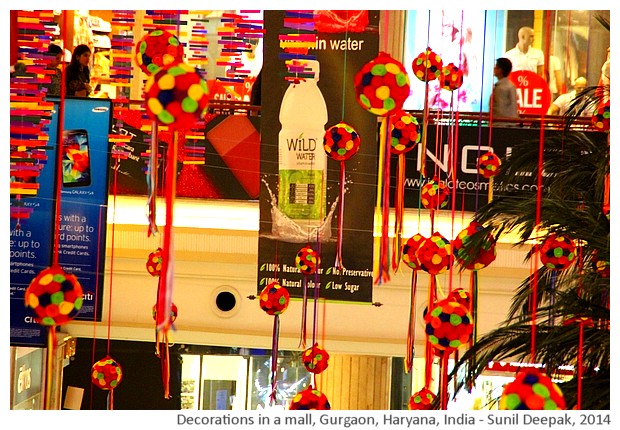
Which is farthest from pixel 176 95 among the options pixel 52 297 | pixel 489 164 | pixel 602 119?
pixel 489 164

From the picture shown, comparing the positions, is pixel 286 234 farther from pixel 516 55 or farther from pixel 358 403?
pixel 516 55

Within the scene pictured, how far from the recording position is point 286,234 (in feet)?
19.2

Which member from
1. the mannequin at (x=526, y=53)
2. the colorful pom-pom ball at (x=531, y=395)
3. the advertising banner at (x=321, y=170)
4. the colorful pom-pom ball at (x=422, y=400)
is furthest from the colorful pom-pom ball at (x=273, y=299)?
the mannequin at (x=526, y=53)

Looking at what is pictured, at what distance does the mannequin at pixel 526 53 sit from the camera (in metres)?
9.62

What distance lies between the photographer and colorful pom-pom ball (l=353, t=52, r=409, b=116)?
312 cm

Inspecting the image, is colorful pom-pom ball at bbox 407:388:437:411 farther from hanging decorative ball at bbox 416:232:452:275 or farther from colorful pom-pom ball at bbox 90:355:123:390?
colorful pom-pom ball at bbox 90:355:123:390

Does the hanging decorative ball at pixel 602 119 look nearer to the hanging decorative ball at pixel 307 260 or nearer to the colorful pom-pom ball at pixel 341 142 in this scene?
the colorful pom-pom ball at pixel 341 142

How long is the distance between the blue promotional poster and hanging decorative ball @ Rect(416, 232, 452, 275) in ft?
8.31

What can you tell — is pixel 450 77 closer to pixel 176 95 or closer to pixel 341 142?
pixel 341 142

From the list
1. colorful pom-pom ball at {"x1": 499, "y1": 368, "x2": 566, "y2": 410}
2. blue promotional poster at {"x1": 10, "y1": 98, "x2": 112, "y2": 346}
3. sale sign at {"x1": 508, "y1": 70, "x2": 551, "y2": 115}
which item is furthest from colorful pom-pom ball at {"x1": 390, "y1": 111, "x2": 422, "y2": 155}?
sale sign at {"x1": 508, "y1": 70, "x2": 551, "y2": 115}

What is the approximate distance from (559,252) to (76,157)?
121 inches

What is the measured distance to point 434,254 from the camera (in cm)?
365
